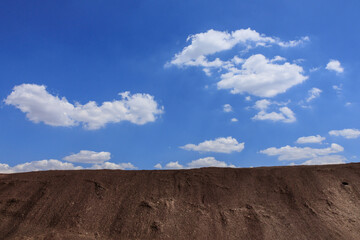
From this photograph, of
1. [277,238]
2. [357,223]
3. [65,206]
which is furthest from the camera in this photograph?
[65,206]

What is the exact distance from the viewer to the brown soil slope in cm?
1528

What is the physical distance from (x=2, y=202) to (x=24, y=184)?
170 cm

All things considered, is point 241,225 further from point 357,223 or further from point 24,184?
point 24,184

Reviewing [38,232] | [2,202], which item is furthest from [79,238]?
[2,202]

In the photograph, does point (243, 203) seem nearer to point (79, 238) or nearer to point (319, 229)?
point (319, 229)

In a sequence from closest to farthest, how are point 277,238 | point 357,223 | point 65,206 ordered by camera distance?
point 277,238 < point 357,223 < point 65,206

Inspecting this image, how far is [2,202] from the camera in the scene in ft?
59.4

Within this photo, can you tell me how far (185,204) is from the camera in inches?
664

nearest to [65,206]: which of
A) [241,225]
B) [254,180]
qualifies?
[241,225]

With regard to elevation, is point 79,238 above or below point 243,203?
below

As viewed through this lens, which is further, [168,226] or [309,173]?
[309,173]

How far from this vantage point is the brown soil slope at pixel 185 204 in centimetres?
1528

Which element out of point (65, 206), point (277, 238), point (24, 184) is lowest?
point (277, 238)

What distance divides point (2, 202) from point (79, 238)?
6.55 metres
